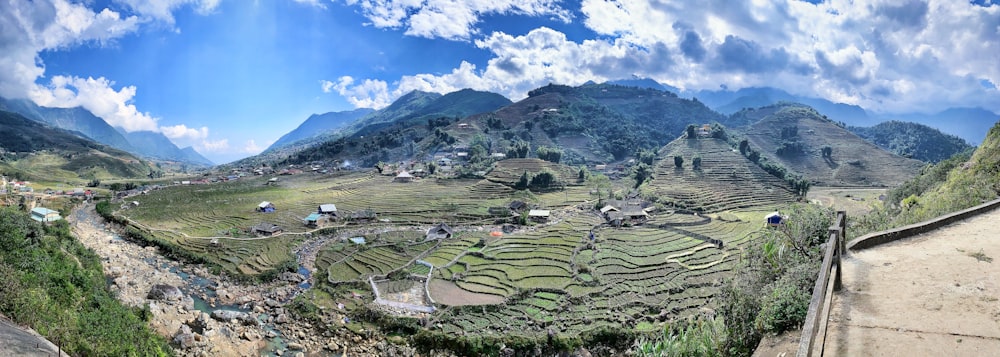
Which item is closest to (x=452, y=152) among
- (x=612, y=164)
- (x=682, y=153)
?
(x=612, y=164)

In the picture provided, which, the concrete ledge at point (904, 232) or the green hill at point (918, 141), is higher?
the green hill at point (918, 141)

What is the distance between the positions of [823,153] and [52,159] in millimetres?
167938

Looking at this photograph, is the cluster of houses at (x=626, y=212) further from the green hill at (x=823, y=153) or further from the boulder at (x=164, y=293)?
the green hill at (x=823, y=153)

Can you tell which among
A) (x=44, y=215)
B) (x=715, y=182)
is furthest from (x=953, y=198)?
(x=44, y=215)

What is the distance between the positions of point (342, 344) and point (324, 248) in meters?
18.3

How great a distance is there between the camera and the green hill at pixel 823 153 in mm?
85062

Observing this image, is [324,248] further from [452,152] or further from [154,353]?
[452,152]

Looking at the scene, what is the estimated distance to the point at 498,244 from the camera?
39.9 meters

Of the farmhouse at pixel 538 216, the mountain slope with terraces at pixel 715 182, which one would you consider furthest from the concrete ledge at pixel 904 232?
the mountain slope with terraces at pixel 715 182

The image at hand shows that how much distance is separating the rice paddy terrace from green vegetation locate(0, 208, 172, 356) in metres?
12.2

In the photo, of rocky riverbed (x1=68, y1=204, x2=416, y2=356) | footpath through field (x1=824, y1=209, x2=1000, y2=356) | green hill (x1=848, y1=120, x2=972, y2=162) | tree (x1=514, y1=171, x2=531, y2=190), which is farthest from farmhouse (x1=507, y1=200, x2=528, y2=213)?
green hill (x1=848, y1=120, x2=972, y2=162)

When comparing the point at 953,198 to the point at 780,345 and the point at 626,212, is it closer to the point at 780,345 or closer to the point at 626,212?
the point at 780,345

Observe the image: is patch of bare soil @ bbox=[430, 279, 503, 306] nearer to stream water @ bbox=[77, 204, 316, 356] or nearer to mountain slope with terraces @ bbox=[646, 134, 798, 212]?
stream water @ bbox=[77, 204, 316, 356]

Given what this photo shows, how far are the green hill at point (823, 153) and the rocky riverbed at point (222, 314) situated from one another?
89.0 metres
